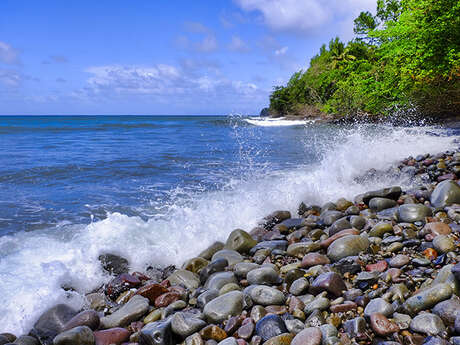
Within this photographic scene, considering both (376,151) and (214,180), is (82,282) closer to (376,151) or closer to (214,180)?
(214,180)

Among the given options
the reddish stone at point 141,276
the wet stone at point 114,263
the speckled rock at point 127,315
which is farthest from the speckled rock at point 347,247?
the wet stone at point 114,263

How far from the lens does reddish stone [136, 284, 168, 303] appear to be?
392cm

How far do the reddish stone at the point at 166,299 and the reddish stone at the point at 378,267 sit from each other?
1956mm

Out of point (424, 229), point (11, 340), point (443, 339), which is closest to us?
point (443, 339)

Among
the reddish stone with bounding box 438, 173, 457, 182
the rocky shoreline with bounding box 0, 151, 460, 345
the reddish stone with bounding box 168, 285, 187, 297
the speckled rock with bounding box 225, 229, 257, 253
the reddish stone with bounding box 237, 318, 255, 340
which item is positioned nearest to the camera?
the rocky shoreline with bounding box 0, 151, 460, 345

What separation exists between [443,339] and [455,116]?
17.1 meters

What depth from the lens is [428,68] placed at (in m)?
13.4

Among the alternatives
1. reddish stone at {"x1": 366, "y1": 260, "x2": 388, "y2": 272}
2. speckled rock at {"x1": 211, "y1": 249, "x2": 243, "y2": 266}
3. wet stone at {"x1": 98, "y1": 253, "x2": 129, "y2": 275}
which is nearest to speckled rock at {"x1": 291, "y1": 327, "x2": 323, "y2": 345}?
reddish stone at {"x1": 366, "y1": 260, "x2": 388, "y2": 272}

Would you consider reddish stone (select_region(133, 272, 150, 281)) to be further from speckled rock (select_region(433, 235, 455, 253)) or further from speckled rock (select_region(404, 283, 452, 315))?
speckled rock (select_region(433, 235, 455, 253))

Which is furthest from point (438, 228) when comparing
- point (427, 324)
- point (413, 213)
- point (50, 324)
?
point (50, 324)

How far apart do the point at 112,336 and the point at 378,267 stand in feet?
8.29

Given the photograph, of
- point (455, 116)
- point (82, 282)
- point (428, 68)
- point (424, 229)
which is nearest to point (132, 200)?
point (82, 282)

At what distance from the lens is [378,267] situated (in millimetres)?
3453

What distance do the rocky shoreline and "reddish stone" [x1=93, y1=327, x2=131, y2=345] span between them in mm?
12
